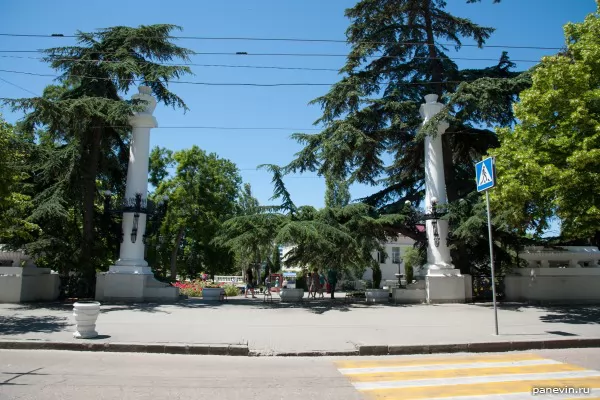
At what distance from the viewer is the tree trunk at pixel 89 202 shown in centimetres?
1922

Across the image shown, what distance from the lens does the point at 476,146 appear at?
2148 centimetres

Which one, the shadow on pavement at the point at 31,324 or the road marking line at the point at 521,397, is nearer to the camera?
the road marking line at the point at 521,397

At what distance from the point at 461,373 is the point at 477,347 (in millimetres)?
2311

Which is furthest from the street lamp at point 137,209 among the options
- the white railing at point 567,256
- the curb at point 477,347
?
the white railing at point 567,256

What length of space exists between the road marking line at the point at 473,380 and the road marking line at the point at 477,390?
129mm

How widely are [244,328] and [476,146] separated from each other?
16377 millimetres

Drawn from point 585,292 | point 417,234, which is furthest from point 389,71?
point 585,292

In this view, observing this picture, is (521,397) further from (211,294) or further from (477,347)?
(211,294)

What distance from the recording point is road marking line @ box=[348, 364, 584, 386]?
643 cm

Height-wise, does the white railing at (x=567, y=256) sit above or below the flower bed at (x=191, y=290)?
above

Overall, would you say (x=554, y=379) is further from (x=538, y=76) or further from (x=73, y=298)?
(x=73, y=298)

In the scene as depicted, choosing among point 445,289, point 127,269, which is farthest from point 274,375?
point 127,269

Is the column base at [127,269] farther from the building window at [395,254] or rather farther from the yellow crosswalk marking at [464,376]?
the building window at [395,254]

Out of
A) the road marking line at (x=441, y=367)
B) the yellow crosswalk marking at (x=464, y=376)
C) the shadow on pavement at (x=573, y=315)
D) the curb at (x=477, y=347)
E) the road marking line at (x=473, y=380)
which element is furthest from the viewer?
the shadow on pavement at (x=573, y=315)
